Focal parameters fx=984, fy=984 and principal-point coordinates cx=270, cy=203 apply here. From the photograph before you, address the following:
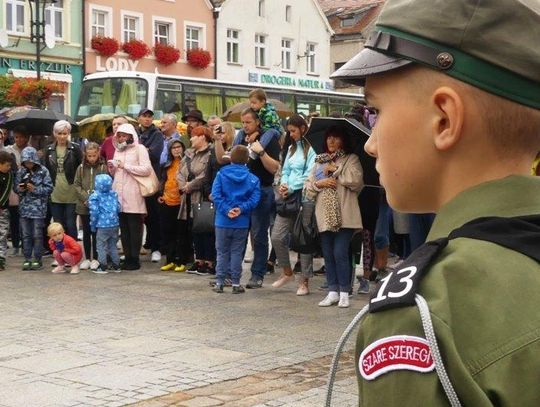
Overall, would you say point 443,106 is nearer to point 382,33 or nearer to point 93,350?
point 382,33

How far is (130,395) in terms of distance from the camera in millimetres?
5664

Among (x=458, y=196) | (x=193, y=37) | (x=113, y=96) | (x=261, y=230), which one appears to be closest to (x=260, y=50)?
(x=193, y=37)

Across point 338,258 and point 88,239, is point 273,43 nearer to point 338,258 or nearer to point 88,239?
point 88,239

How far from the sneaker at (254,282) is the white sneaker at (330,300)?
4.57 ft

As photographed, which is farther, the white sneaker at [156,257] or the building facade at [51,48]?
the building facade at [51,48]

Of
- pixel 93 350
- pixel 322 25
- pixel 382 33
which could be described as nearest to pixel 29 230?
pixel 93 350

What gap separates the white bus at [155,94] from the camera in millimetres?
23875

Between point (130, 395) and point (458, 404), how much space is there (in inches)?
188

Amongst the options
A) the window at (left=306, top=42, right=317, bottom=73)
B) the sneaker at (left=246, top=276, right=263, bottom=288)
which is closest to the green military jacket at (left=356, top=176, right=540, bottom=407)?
the sneaker at (left=246, top=276, right=263, bottom=288)

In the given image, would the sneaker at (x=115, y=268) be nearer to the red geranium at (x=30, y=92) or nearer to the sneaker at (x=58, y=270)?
the sneaker at (x=58, y=270)

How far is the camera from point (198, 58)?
4559 cm

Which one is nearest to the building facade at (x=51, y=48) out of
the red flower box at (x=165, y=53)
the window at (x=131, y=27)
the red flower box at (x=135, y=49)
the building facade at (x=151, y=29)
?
the building facade at (x=151, y=29)

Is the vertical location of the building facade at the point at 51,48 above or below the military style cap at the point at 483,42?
above

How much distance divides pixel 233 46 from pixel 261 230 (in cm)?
3909
